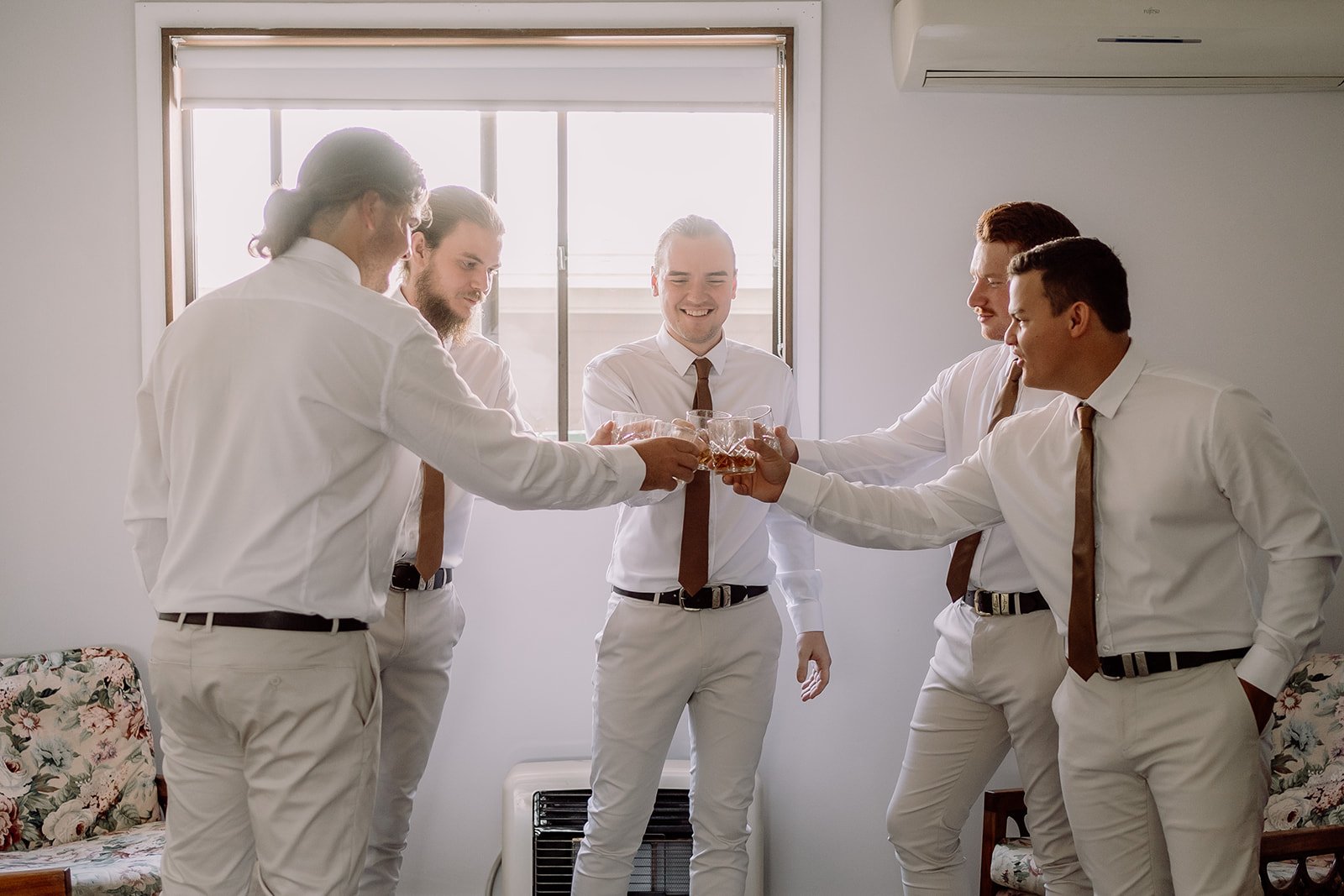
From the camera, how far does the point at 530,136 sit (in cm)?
349

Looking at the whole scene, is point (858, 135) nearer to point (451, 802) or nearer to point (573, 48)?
point (573, 48)

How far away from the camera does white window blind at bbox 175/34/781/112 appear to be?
129 inches

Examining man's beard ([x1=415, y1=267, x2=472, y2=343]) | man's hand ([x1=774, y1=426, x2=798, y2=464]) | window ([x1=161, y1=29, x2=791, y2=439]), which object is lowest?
man's hand ([x1=774, y1=426, x2=798, y2=464])

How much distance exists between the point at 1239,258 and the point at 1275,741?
4.59 feet

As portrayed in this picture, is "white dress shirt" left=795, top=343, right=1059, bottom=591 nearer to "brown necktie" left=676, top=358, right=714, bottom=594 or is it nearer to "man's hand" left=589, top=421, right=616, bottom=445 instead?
"brown necktie" left=676, top=358, right=714, bottom=594

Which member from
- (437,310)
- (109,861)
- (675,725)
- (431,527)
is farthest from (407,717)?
(437,310)

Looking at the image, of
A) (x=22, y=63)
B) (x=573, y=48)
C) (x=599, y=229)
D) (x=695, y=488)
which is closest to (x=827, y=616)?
(x=695, y=488)

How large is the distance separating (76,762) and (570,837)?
1378mm

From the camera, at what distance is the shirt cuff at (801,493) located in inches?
93.3

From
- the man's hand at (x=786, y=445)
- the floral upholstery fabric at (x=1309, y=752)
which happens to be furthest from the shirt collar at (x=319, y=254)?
the floral upholstery fabric at (x=1309, y=752)

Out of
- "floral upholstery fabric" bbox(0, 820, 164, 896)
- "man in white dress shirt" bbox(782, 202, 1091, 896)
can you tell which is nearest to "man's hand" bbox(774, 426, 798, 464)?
"man in white dress shirt" bbox(782, 202, 1091, 896)

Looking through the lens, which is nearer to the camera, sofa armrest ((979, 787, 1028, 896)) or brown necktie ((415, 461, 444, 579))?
brown necktie ((415, 461, 444, 579))

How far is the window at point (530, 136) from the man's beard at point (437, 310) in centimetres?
66

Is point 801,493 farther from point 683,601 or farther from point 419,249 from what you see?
point 419,249
